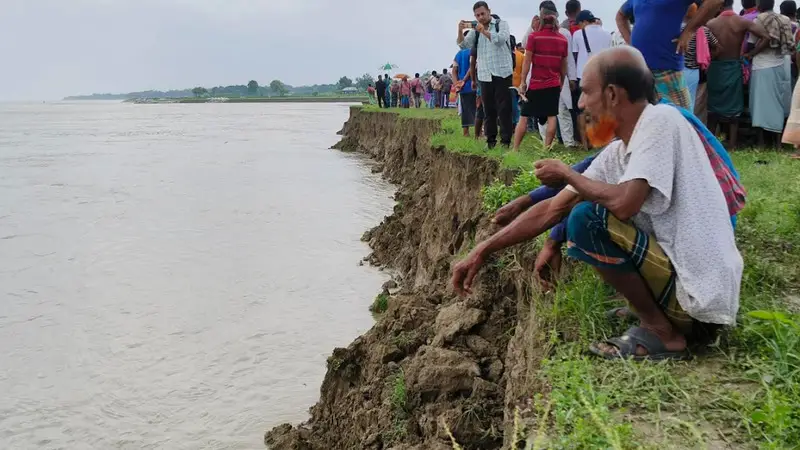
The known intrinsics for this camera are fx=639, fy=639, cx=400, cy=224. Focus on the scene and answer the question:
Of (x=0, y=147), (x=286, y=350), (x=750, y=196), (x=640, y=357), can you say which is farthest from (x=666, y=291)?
(x=0, y=147)

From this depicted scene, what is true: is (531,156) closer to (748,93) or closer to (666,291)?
(748,93)

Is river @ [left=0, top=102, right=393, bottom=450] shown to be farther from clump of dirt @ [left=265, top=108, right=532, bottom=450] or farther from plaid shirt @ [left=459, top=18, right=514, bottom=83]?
plaid shirt @ [left=459, top=18, right=514, bottom=83]

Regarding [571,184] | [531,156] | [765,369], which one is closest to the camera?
[765,369]

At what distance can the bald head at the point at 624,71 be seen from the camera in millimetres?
2896

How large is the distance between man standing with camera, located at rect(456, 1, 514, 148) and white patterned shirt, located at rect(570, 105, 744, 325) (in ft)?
17.4

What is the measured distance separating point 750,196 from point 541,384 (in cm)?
315

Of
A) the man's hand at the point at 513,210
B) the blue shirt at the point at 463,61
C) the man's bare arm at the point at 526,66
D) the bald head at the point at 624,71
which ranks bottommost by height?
the man's hand at the point at 513,210

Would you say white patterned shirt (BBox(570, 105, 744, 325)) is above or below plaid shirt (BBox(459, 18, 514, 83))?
below

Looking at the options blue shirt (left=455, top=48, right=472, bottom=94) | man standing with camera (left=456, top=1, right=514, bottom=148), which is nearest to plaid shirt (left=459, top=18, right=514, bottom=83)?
man standing with camera (left=456, top=1, right=514, bottom=148)

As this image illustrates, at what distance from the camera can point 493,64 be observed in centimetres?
796

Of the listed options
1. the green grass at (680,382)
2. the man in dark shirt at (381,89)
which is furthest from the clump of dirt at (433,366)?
the man in dark shirt at (381,89)

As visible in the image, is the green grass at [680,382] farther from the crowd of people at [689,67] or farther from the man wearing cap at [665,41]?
the crowd of people at [689,67]

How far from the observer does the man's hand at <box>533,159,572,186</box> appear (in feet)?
9.77

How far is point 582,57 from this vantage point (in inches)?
336
